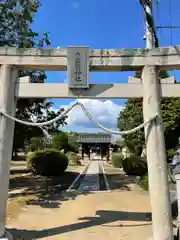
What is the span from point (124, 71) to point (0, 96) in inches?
107

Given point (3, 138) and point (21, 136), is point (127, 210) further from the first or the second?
point (21, 136)

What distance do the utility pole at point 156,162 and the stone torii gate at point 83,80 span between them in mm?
20

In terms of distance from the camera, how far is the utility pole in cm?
489

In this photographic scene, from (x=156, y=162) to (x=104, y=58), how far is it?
7.83 feet

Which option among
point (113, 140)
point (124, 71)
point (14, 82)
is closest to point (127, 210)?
point (124, 71)

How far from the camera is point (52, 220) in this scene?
6.62m

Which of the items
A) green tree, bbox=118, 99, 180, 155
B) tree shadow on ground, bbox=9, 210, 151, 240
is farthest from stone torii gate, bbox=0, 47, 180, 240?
green tree, bbox=118, 99, 180, 155

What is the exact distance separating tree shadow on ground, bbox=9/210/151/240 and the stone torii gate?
801 mm

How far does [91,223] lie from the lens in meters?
6.34

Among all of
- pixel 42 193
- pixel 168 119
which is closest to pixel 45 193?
pixel 42 193

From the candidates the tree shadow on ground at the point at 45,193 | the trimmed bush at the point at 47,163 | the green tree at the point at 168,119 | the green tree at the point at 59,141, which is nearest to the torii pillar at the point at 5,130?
the tree shadow on ground at the point at 45,193

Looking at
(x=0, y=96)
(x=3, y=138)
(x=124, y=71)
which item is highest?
(x=124, y=71)

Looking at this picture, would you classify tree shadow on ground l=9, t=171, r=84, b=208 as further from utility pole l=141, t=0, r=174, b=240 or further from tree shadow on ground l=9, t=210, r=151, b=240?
utility pole l=141, t=0, r=174, b=240

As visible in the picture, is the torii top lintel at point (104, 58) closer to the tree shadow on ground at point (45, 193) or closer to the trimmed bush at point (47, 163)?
the tree shadow on ground at point (45, 193)
